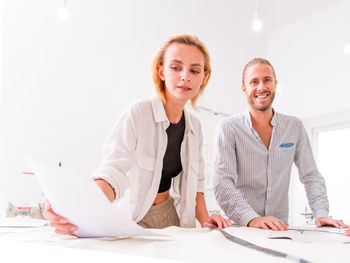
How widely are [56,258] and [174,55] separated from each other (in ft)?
3.13

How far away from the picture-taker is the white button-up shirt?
1.04 metres

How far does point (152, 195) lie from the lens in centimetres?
123

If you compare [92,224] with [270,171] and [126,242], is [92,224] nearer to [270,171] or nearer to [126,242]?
[126,242]

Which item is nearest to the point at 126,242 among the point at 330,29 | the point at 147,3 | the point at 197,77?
the point at 197,77

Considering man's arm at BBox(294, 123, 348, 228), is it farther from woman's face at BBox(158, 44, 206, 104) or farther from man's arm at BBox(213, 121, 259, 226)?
woman's face at BBox(158, 44, 206, 104)

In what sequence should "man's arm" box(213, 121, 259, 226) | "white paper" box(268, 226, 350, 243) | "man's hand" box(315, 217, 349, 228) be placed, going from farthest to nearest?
"man's arm" box(213, 121, 259, 226) → "man's hand" box(315, 217, 349, 228) → "white paper" box(268, 226, 350, 243)

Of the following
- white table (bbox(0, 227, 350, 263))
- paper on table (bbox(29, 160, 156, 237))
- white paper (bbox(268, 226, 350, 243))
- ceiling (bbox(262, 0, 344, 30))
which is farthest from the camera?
ceiling (bbox(262, 0, 344, 30))

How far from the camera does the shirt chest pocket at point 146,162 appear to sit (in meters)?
1.20

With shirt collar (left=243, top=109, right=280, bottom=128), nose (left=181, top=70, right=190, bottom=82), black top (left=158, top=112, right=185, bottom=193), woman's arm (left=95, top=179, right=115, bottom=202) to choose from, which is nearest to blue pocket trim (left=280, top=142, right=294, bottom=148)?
shirt collar (left=243, top=109, right=280, bottom=128)

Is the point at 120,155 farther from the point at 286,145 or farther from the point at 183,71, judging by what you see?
the point at 286,145

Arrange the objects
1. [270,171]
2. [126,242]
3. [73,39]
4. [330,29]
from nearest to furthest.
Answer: [126,242], [270,171], [73,39], [330,29]

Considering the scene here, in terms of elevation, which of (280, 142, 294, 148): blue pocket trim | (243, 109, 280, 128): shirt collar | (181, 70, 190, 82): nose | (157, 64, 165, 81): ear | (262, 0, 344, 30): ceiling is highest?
(262, 0, 344, 30): ceiling

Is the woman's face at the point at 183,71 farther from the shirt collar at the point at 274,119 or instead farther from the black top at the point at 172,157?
the shirt collar at the point at 274,119

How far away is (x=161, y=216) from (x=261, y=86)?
757 millimetres
